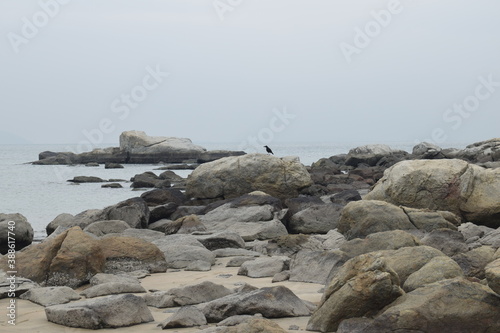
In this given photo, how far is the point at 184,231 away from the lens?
37.9 feet

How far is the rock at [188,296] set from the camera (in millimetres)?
6113

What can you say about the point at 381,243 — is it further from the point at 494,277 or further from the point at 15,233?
the point at 15,233

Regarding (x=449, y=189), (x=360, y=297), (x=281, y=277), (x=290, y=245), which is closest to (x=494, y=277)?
(x=360, y=297)

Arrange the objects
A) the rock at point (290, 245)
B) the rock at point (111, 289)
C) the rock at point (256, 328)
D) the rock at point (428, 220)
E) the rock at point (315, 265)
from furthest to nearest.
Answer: the rock at point (428, 220), the rock at point (290, 245), the rock at point (315, 265), the rock at point (111, 289), the rock at point (256, 328)

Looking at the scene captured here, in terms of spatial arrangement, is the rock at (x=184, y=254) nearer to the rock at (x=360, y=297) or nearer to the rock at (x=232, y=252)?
the rock at (x=232, y=252)

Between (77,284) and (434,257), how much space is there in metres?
4.01

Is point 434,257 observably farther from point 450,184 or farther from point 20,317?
point 450,184

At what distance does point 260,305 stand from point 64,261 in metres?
3.07

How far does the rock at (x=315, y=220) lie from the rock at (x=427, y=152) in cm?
2963

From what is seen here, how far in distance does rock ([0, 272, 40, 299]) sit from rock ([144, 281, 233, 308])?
4.98 feet

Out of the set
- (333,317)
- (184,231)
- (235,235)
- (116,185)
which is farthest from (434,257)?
(116,185)

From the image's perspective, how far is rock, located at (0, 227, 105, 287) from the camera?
24.6ft

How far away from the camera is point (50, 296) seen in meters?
6.55

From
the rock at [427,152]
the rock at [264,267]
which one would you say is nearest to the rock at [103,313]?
→ the rock at [264,267]
